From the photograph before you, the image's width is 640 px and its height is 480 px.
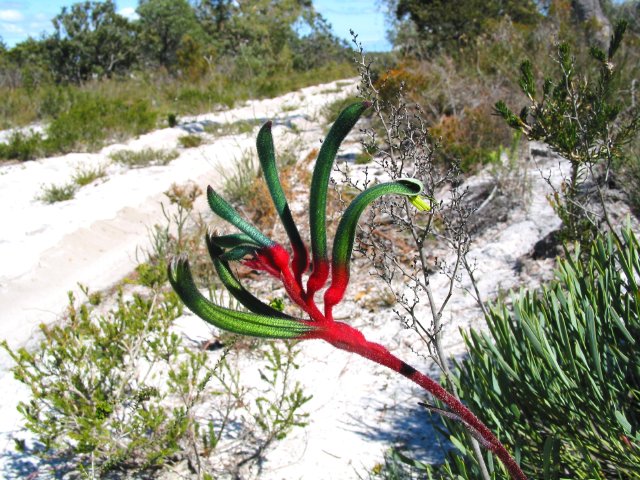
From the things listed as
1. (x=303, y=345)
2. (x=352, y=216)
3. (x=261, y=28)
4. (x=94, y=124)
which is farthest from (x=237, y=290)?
(x=261, y=28)

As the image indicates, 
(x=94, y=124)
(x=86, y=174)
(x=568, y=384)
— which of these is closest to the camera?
(x=568, y=384)

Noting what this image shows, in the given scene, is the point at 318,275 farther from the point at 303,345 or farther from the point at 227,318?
the point at 303,345

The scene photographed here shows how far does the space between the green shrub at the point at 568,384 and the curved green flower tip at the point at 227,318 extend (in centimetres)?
74

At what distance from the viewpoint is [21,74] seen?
1399 cm

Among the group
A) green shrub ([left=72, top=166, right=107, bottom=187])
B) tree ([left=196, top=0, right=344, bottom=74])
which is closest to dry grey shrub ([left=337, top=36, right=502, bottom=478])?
green shrub ([left=72, top=166, right=107, bottom=187])

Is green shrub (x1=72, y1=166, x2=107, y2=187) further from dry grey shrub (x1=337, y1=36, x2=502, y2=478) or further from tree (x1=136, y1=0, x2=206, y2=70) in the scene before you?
tree (x1=136, y1=0, x2=206, y2=70)

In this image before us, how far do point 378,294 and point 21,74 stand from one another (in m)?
13.8

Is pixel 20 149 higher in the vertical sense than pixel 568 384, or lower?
higher

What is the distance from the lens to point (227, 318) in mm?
592

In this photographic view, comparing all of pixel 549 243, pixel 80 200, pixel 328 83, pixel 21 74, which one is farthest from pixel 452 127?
pixel 328 83

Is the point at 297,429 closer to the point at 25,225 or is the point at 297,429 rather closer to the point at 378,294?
the point at 378,294

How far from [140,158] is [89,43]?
627 inches

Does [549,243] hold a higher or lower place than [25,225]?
lower

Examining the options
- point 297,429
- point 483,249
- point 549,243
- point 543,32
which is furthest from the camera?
point 543,32
